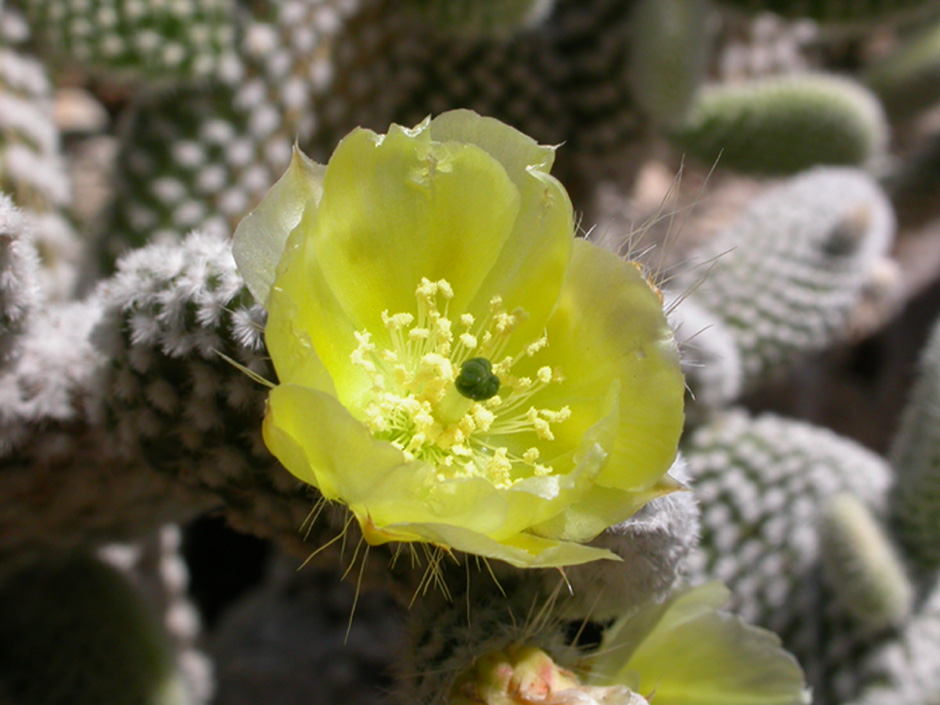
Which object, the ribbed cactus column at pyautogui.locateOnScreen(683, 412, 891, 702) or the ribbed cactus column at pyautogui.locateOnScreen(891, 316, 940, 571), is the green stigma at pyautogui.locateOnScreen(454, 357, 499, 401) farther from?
the ribbed cactus column at pyautogui.locateOnScreen(891, 316, 940, 571)

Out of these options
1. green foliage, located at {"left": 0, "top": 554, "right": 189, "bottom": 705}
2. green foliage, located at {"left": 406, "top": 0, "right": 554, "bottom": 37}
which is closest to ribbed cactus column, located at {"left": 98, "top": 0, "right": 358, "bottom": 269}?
green foliage, located at {"left": 406, "top": 0, "right": 554, "bottom": 37}

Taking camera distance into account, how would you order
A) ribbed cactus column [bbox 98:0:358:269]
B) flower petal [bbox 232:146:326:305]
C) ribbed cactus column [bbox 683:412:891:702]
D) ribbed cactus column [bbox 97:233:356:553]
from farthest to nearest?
ribbed cactus column [bbox 98:0:358:269], ribbed cactus column [bbox 683:412:891:702], ribbed cactus column [bbox 97:233:356:553], flower petal [bbox 232:146:326:305]

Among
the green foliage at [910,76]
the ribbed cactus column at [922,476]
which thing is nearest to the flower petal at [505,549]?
the ribbed cactus column at [922,476]

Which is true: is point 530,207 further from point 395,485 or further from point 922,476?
point 922,476

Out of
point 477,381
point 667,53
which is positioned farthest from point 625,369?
point 667,53

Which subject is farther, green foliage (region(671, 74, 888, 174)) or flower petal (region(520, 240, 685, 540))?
green foliage (region(671, 74, 888, 174))
